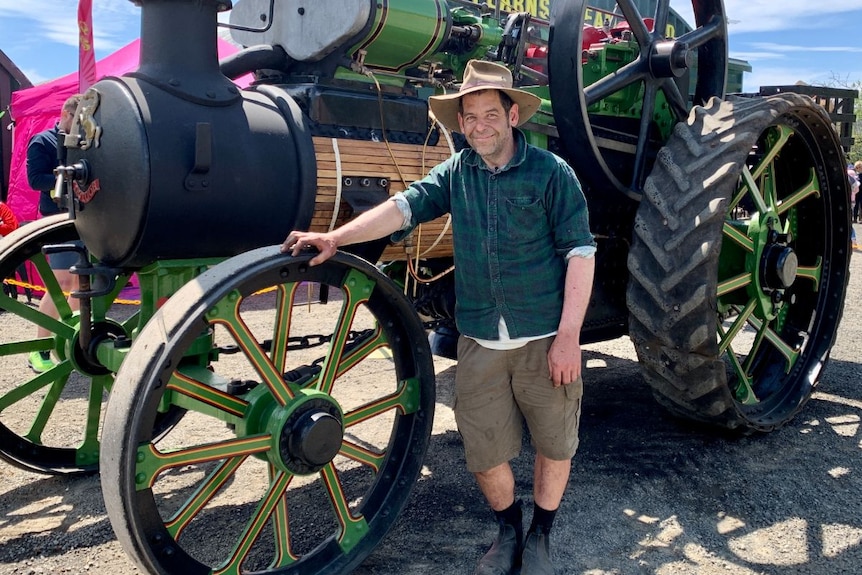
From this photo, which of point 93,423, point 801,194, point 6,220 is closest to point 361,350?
point 93,423

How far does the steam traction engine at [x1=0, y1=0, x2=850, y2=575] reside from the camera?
2123 millimetres

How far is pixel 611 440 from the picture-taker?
3.48m

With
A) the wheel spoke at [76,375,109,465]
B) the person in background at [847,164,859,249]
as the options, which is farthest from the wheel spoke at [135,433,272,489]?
the person in background at [847,164,859,249]

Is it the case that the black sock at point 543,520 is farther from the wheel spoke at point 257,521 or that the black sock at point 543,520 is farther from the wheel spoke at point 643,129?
the wheel spoke at point 643,129

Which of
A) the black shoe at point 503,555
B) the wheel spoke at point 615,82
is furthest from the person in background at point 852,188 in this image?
the black shoe at point 503,555

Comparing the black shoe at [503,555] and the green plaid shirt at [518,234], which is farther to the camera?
the black shoe at [503,555]

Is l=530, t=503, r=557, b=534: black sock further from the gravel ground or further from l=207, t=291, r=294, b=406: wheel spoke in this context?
l=207, t=291, r=294, b=406: wheel spoke

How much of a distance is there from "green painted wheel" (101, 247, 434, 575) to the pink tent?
219 inches

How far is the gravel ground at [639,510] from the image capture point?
2490 millimetres

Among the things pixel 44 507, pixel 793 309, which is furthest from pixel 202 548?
pixel 793 309

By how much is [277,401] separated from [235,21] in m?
1.72

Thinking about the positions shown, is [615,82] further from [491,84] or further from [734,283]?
[491,84]

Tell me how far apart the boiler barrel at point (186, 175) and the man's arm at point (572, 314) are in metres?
0.91

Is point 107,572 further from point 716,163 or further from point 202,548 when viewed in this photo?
point 716,163
